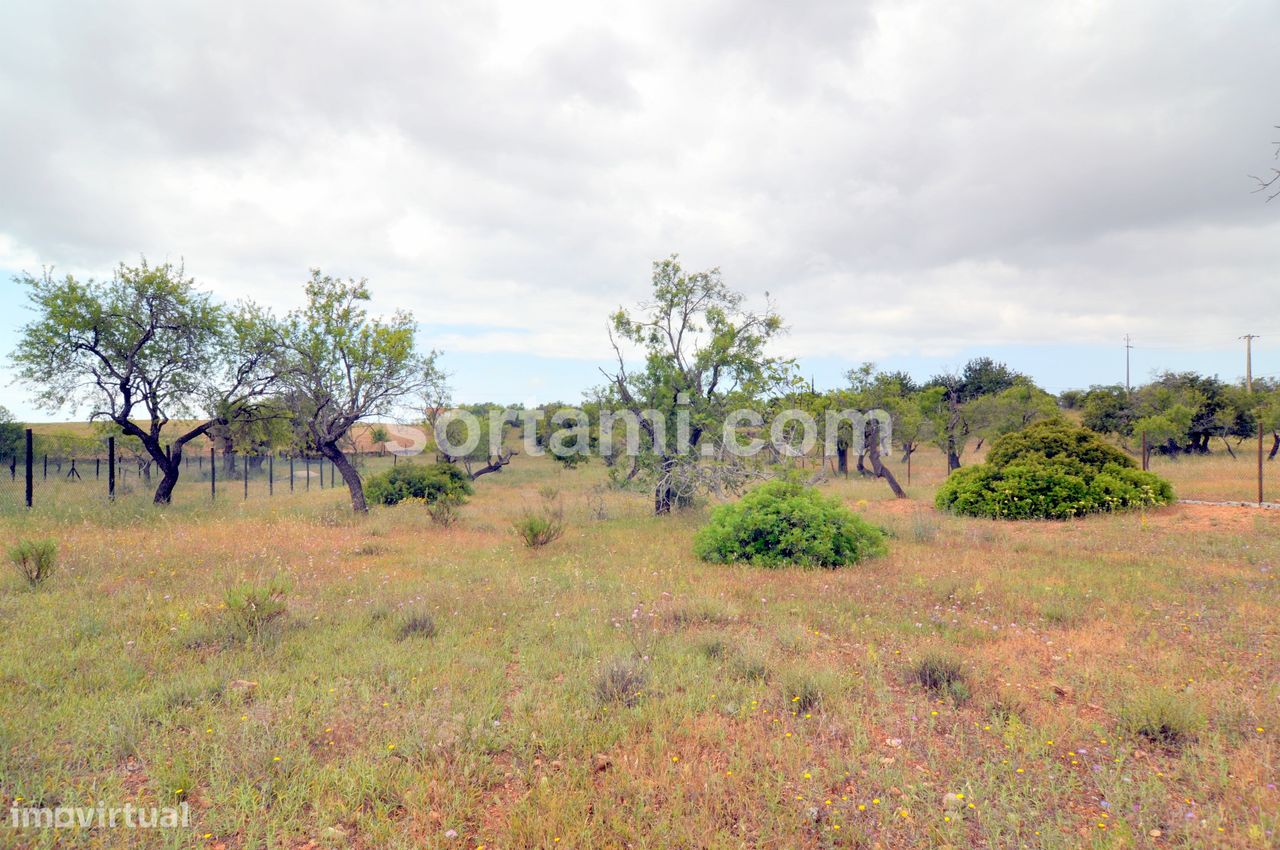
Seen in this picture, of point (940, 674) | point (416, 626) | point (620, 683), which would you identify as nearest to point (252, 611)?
point (416, 626)

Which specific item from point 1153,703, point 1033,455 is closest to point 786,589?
point 1153,703

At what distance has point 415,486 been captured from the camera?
17734 mm

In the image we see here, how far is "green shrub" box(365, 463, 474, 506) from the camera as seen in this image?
691 inches

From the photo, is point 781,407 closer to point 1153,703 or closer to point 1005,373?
point 1153,703

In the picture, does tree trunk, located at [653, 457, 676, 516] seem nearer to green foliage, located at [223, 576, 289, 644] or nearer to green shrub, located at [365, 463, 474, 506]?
green shrub, located at [365, 463, 474, 506]

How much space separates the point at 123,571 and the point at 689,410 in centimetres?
1033

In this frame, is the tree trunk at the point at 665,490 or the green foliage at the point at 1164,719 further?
the tree trunk at the point at 665,490

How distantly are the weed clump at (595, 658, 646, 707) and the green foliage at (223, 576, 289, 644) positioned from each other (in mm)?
3301

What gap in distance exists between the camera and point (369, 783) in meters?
3.27

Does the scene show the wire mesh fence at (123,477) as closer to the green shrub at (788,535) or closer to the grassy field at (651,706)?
the grassy field at (651,706)

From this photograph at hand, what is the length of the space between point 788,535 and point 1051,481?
26.8 ft

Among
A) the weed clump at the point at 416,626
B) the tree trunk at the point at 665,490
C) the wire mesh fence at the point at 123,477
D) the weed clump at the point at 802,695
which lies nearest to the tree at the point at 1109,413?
the tree trunk at the point at 665,490

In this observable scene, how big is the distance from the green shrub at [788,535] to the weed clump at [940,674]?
3902 millimetres

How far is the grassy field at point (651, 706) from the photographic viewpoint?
3.04 metres
